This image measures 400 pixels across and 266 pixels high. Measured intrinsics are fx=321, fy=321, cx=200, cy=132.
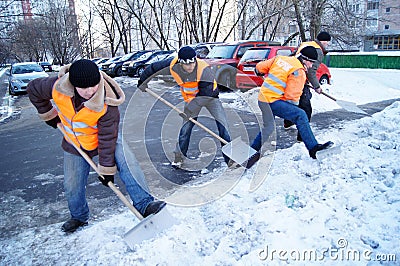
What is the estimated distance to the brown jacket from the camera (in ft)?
7.93

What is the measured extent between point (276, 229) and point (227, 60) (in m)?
8.79

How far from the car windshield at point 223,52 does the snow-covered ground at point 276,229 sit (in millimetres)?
7862

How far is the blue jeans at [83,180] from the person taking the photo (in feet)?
8.94

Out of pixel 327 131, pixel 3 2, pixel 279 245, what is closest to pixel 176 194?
pixel 279 245

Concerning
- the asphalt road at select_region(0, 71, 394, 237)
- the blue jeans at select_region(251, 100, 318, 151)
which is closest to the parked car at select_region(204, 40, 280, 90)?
the asphalt road at select_region(0, 71, 394, 237)

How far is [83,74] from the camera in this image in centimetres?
228

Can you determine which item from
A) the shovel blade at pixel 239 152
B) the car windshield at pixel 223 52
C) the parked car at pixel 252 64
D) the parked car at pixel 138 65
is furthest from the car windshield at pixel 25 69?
the shovel blade at pixel 239 152

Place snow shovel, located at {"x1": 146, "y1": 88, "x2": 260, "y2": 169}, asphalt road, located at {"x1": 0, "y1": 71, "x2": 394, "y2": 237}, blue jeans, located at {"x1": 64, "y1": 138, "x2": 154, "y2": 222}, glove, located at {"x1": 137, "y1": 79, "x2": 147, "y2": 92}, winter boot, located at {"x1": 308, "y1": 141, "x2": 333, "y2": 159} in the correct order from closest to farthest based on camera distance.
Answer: blue jeans, located at {"x1": 64, "y1": 138, "x2": 154, "y2": 222}
asphalt road, located at {"x1": 0, "y1": 71, "x2": 394, "y2": 237}
winter boot, located at {"x1": 308, "y1": 141, "x2": 333, "y2": 159}
snow shovel, located at {"x1": 146, "y1": 88, "x2": 260, "y2": 169}
glove, located at {"x1": 137, "y1": 79, "x2": 147, "y2": 92}

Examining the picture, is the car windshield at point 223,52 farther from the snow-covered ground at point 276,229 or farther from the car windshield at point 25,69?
the car windshield at point 25,69

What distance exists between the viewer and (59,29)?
43094 millimetres

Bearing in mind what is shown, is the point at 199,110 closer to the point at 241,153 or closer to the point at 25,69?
the point at 241,153

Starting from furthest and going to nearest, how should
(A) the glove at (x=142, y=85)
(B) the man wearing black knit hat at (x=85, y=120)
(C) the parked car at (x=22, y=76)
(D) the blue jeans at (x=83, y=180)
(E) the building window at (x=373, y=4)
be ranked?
(E) the building window at (x=373, y=4) < (C) the parked car at (x=22, y=76) < (A) the glove at (x=142, y=85) < (D) the blue jeans at (x=83, y=180) < (B) the man wearing black knit hat at (x=85, y=120)

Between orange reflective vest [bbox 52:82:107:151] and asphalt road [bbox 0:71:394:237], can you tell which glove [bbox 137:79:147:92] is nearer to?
asphalt road [bbox 0:71:394:237]

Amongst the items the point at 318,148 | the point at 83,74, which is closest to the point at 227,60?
the point at 318,148
